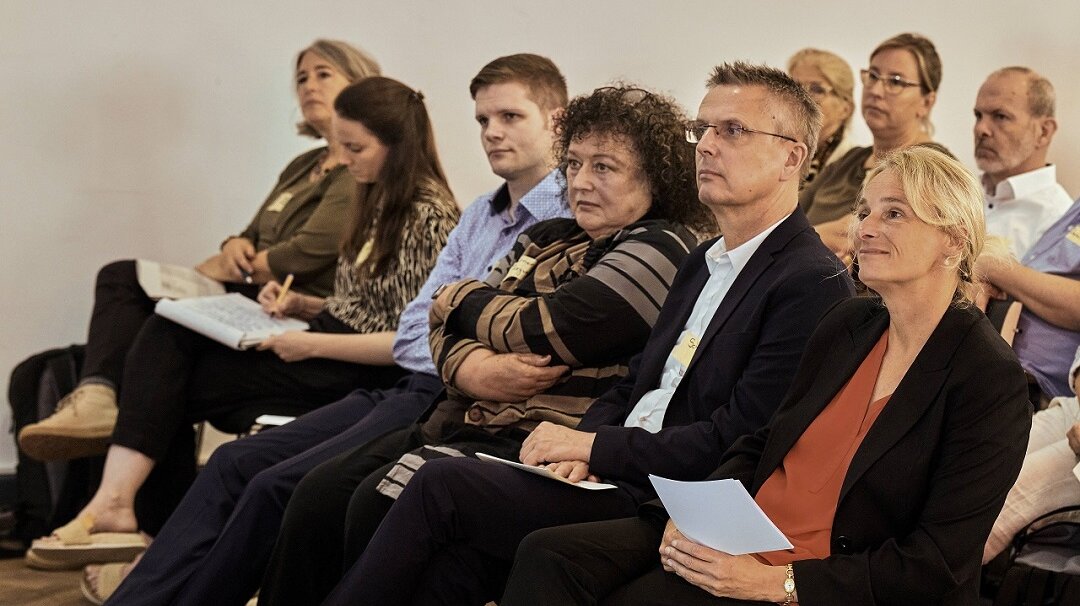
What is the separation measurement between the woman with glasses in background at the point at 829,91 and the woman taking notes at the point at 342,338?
3.90 ft

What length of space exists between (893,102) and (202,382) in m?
2.13

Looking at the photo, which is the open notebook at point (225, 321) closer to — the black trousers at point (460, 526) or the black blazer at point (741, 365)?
the black trousers at point (460, 526)

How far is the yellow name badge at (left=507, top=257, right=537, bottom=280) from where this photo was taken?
2893 mm

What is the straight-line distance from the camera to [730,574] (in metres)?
1.91

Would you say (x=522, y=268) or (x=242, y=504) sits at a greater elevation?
(x=522, y=268)

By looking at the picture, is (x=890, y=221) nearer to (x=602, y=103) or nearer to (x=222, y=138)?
(x=602, y=103)

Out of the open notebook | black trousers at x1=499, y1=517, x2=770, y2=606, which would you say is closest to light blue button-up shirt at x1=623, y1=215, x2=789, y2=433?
black trousers at x1=499, y1=517, x2=770, y2=606

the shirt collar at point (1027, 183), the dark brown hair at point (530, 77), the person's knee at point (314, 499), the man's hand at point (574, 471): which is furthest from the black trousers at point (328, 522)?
the shirt collar at point (1027, 183)

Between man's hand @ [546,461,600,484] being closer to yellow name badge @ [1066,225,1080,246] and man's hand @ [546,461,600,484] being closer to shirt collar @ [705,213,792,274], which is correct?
shirt collar @ [705,213,792,274]

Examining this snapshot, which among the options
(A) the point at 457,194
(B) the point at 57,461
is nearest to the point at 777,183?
(A) the point at 457,194

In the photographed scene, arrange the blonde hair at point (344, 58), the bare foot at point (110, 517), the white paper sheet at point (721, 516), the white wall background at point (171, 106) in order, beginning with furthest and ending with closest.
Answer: the white wall background at point (171, 106), the blonde hair at point (344, 58), the bare foot at point (110, 517), the white paper sheet at point (721, 516)

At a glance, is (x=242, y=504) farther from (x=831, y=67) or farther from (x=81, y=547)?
(x=831, y=67)

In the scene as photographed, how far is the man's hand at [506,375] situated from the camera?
2664 mm

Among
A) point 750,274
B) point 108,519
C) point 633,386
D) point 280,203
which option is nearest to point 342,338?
point 108,519
